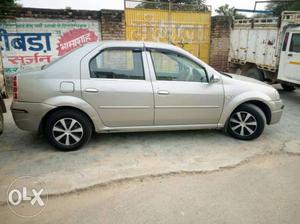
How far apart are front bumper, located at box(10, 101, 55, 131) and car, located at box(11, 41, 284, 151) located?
0.01 meters

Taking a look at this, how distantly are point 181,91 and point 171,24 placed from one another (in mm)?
5704

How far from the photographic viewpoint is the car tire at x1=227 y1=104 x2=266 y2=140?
172 inches

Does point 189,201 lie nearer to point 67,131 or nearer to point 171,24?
point 67,131

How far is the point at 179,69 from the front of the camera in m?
4.17

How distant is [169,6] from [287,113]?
5310 mm

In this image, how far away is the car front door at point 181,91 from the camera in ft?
13.1

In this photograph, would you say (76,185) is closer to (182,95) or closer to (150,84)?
(150,84)

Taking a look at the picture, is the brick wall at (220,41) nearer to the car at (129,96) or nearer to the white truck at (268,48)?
the white truck at (268,48)

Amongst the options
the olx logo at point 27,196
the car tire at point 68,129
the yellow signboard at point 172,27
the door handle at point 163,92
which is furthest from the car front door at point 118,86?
the yellow signboard at point 172,27

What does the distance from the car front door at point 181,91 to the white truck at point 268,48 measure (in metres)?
3.83

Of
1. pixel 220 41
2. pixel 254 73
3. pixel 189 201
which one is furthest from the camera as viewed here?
pixel 220 41

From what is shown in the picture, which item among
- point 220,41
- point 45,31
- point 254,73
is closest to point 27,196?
point 45,31

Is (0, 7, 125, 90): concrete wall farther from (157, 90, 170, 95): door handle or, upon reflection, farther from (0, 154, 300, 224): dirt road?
(0, 154, 300, 224): dirt road

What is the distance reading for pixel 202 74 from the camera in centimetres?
420
